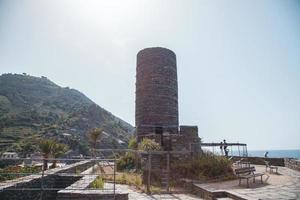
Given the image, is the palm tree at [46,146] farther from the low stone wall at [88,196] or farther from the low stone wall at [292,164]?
the low stone wall at [292,164]

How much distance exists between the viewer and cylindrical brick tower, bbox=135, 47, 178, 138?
71.3 ft

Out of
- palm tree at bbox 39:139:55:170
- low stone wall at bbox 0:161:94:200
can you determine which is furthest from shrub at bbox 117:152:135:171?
low stone wall at bbox 0:161:94:200

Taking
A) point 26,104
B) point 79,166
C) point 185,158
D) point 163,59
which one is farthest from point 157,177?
point 26,104

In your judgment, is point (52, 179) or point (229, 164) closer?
point (52, 179)

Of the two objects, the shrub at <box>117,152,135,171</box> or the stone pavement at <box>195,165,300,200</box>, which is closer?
the stone pavement at <box>195,165,300,200</box>

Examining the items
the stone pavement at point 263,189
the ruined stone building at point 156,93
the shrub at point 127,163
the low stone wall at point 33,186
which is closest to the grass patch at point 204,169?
the stone pavement at point 263,189

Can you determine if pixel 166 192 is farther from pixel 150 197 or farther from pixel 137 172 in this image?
pixel 137 172

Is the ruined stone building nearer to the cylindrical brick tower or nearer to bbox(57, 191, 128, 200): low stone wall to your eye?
the cylindrical brick tower

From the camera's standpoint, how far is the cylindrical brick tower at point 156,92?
21734 mm

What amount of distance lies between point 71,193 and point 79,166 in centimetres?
900

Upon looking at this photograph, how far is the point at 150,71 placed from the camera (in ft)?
75.3

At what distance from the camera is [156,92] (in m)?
22.3

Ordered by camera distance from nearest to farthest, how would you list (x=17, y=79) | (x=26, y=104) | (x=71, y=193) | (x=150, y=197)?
(x=71, y=193), (x=150, y=197), (x=26, y=104), (x=17, y=79)

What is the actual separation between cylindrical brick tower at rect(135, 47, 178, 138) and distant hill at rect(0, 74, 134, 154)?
3149 cm
